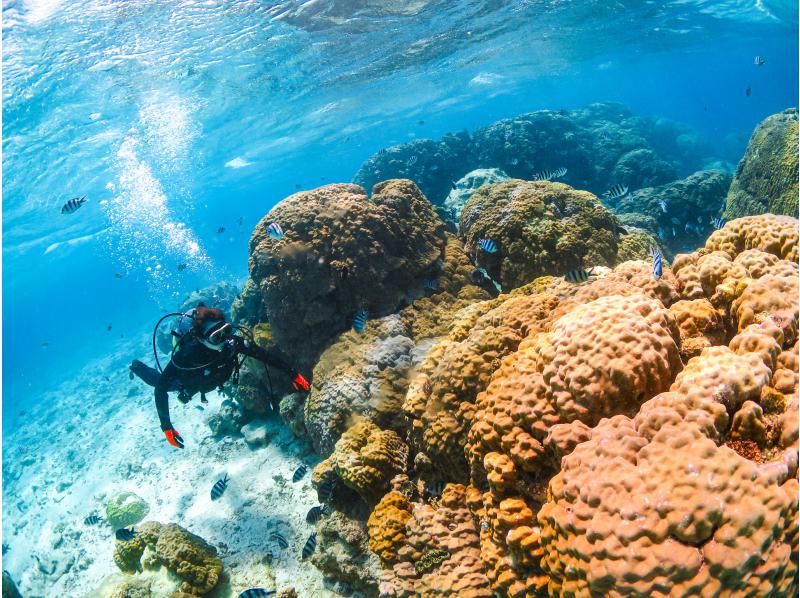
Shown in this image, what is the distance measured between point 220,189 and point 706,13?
164 feet

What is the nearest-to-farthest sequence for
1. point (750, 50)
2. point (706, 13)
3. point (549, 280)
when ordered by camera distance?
point (549, 280), point (706, 13), point (750, 50)

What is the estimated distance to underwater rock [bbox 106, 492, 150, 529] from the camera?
894 centimetres

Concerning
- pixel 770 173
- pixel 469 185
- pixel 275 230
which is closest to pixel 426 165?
pixel 469 185

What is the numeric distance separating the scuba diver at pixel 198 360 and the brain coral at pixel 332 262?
1148mm

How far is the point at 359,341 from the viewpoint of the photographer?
6855 millimetres

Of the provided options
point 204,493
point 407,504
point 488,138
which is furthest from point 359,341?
point 488,138

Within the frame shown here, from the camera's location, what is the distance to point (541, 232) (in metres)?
6.73

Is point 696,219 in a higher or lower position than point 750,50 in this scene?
higher

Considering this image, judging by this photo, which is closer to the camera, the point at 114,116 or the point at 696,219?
the point at 696,219

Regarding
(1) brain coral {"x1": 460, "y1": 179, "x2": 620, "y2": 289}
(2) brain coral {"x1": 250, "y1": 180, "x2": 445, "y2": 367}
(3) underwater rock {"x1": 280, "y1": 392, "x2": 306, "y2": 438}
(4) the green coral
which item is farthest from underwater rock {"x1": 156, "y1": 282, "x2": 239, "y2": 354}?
(4) the green coral

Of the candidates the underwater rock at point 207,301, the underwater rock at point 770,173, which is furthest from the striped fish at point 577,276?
the underwater rock at point 207,301

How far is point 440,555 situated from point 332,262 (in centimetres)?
478

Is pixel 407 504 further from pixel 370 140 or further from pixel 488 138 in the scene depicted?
pixel 370 140

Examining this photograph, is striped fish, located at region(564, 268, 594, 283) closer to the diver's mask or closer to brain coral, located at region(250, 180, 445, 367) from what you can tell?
brain coral, located at region(250, 180, 445, 367)
